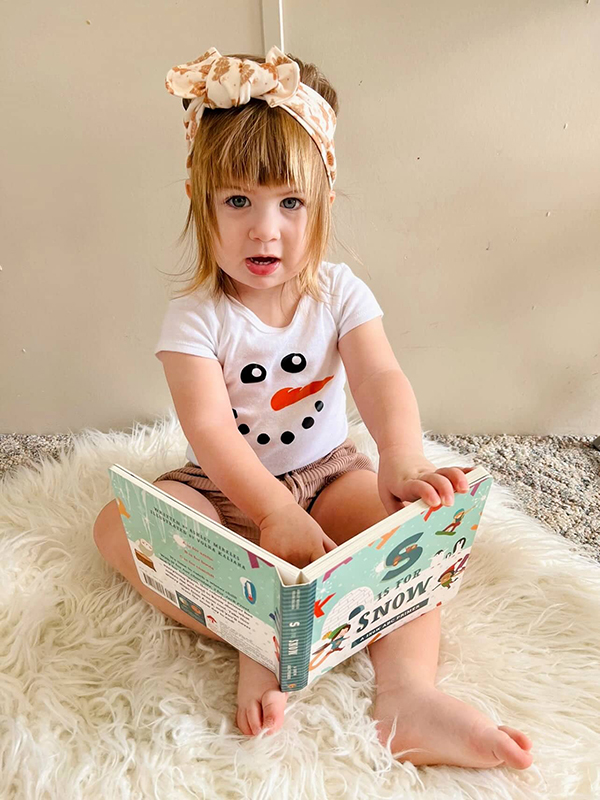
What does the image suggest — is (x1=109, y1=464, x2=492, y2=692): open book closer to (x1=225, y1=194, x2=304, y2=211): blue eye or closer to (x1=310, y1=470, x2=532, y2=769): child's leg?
(x1=310, y1=470, x2=532, y2=769): child's leg

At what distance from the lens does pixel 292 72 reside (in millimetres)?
576

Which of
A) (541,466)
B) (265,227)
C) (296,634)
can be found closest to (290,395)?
(265,227)

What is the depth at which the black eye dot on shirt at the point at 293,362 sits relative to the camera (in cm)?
74

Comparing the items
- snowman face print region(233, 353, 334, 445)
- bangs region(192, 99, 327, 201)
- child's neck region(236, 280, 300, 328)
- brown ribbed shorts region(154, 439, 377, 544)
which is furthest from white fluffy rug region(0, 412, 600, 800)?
bangs region(192, 99, 327, 201)

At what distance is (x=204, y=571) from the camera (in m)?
0.54

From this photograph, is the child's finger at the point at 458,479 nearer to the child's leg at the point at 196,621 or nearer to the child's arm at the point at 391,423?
the child's arm at the point at 391,423

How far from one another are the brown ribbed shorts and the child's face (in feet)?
0.78

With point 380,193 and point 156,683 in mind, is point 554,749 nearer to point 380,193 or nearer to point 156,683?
point 156,683

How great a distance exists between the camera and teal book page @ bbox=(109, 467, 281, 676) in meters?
0.49

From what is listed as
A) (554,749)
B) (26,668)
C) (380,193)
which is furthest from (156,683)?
(380,193)

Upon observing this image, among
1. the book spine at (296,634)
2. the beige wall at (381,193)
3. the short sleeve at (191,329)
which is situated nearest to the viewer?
the book spine at (296,634)

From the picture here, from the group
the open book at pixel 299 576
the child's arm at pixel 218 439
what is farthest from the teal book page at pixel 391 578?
the child's arm at pixel 218 439

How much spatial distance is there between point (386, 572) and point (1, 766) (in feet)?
1.17

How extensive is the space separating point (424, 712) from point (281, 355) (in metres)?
0.39
